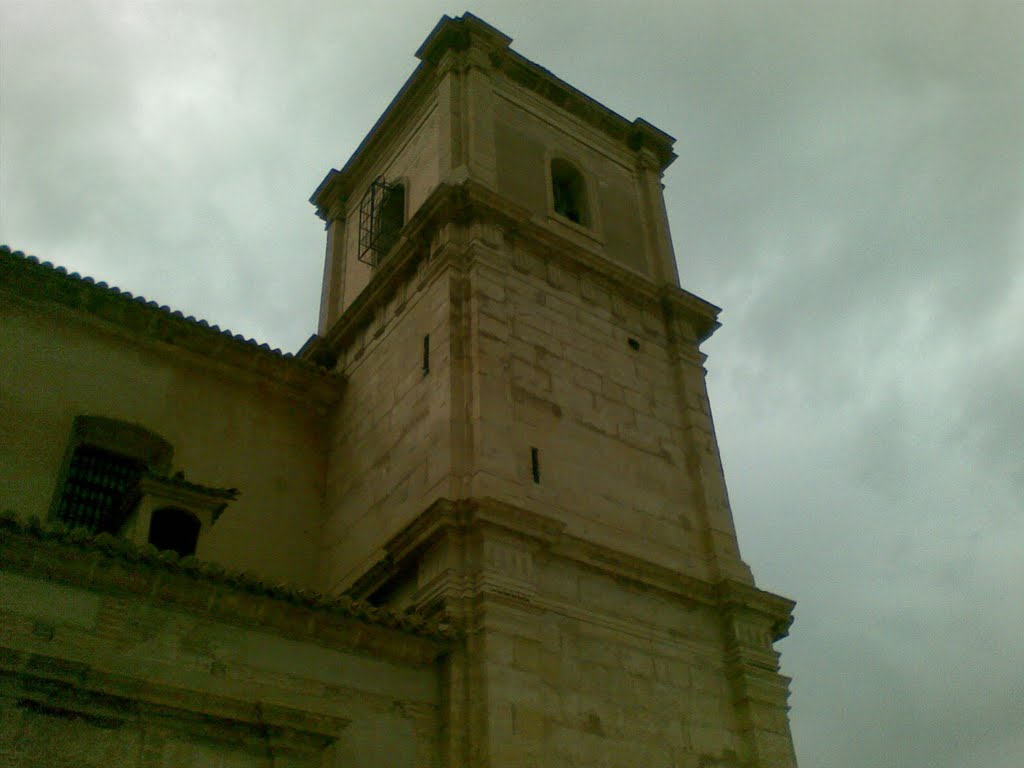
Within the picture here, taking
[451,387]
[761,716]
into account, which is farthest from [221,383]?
[761,716]

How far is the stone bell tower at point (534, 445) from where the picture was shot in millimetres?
11383

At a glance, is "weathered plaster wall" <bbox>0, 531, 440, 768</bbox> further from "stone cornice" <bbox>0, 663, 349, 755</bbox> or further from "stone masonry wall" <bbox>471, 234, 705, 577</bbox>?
"stone masonry wall" <bbox>471, 234, 705, 577</bbox>

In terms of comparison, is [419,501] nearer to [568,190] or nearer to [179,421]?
[179,421]

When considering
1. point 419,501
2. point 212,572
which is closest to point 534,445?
point 419,501

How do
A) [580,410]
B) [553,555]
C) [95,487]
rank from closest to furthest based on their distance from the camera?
[553,555]
[95,487]
[580,410]

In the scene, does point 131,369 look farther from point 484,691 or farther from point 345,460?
point 484,691

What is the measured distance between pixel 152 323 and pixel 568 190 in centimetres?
774

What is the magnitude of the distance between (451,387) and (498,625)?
3402mm

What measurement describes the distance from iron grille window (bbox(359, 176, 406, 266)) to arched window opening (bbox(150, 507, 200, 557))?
732 centimetres

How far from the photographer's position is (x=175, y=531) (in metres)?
11.8

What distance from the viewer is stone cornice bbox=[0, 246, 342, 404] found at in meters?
14.1

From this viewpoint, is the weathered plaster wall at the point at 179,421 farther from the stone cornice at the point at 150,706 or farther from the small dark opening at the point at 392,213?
the stone cornice at the point at 150,706

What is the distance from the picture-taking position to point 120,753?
8.80 meters

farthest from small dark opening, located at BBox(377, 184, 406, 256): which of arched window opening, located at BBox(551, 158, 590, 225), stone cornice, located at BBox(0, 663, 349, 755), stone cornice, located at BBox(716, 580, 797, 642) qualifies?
stone cornice, located at BBox(0, 663, 349, 755)
